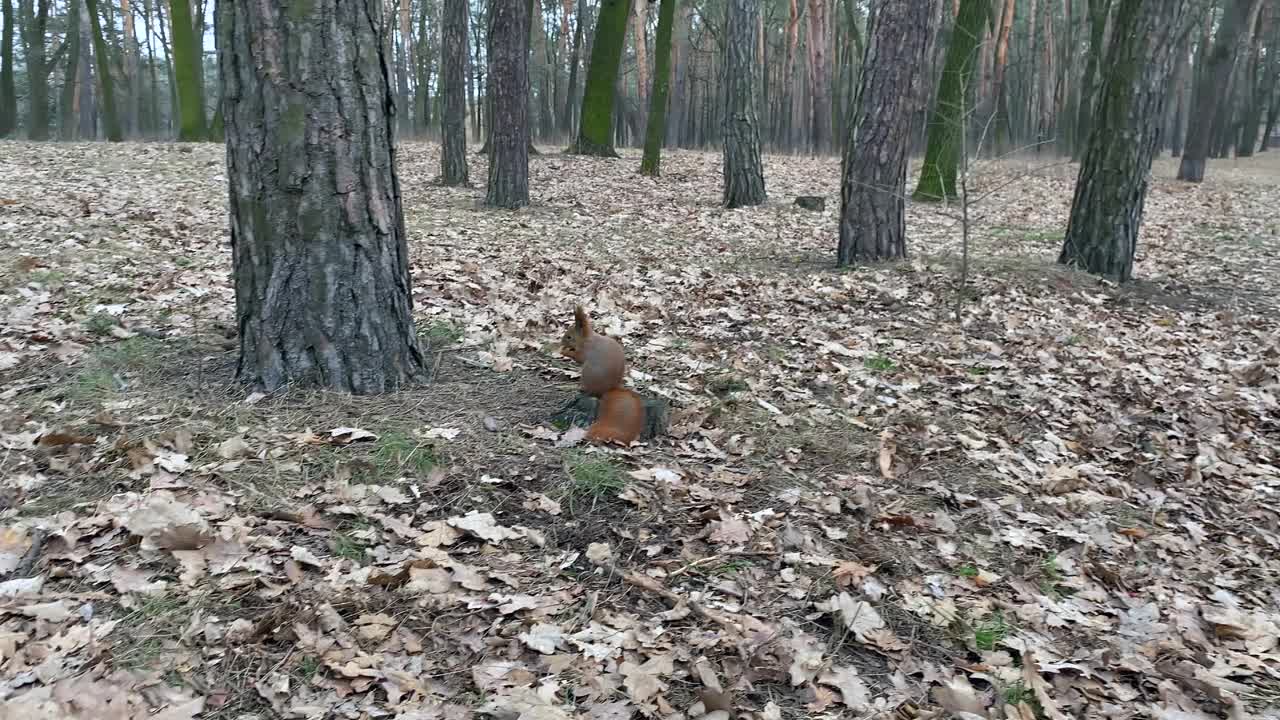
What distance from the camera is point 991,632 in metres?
3.09

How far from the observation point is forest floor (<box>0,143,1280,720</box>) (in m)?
2.57

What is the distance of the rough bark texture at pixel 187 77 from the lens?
59.3 feet

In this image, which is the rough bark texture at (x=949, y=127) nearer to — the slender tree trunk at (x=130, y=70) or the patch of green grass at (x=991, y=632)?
the patch of green grass at (x=991, y=632)

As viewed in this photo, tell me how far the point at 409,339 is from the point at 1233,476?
4.67 meters

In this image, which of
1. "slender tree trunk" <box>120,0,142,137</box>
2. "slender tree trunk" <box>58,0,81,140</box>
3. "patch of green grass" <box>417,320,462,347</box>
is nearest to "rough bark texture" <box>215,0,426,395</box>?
"patch of green grass" <box>417,320,462,347</box>

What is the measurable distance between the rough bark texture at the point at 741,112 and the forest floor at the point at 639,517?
6252 millimetres

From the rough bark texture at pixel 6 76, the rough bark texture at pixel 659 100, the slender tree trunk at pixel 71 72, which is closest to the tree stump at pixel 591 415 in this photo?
the rough bark texture at pixel 659 100

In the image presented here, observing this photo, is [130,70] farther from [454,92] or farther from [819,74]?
[819,74]

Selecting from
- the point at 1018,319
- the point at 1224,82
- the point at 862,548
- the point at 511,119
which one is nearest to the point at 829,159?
the point at 1224,82

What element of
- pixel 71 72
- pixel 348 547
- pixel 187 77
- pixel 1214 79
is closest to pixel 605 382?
pixel 348 547

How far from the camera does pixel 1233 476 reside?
4676 mm

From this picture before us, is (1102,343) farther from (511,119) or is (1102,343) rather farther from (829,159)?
(829,159)

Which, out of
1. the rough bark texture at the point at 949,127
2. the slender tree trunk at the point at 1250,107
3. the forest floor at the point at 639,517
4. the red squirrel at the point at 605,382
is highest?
the slender tree trunk at the point at 1250,107

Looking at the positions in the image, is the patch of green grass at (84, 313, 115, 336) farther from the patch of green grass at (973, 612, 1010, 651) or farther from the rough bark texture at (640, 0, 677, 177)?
the rough bark texture at (640, 0, 677, 177)
